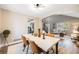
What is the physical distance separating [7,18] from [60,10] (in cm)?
110

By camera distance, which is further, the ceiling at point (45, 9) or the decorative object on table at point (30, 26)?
the decorative object on table at point (30, 26)

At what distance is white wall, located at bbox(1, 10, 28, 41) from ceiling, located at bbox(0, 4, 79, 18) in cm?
10

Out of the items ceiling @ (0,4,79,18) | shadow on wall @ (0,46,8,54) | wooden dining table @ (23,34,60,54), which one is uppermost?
ceiling @ (0,4,79,18)

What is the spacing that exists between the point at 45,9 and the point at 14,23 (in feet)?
2.34

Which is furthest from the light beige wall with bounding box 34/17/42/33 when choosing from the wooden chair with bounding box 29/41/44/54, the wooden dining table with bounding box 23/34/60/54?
the wooden chair with bounding box 29/41/44/54

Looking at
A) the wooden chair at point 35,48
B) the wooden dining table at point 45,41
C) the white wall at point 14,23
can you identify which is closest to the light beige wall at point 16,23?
the white wall at point 14,23

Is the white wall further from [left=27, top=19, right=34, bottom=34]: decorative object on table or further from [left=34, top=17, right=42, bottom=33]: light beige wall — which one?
[left=34, top=17, right=42, bottom=33]: light beige wall

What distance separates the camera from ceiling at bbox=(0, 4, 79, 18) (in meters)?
2.09

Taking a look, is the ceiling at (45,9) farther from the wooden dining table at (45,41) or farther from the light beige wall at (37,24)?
the wooden dining table at (45,41)

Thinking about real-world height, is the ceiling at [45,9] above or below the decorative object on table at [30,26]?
above

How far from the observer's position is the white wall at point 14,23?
6.96 ft

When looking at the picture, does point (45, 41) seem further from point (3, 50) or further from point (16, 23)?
point (3, 50)

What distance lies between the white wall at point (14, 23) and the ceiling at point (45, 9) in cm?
10
